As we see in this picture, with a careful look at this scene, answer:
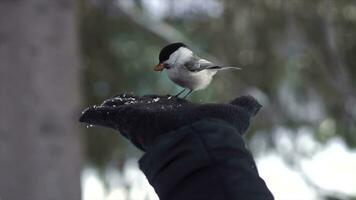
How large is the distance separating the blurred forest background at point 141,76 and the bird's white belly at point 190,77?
7.15ft

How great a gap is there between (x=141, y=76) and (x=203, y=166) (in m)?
3.82

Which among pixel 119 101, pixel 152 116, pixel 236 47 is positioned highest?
pixel 236 47

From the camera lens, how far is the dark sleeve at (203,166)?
3.96ft

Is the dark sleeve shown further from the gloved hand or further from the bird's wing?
the bird's wing

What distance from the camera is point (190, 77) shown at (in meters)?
1.70

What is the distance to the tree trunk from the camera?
12.6 ft

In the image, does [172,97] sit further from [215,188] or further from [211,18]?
[211,18]

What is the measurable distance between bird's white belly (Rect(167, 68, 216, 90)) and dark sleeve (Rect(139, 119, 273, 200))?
14.8 inches

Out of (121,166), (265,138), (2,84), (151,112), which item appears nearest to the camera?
(151,112)

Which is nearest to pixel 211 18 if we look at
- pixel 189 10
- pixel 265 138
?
pixel 189 10

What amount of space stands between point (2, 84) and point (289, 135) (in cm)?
330

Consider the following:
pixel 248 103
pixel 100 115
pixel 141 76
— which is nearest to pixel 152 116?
pixel 100 115

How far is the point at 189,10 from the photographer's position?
524cm

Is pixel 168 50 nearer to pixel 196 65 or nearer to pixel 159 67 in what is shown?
pixel 159 67
